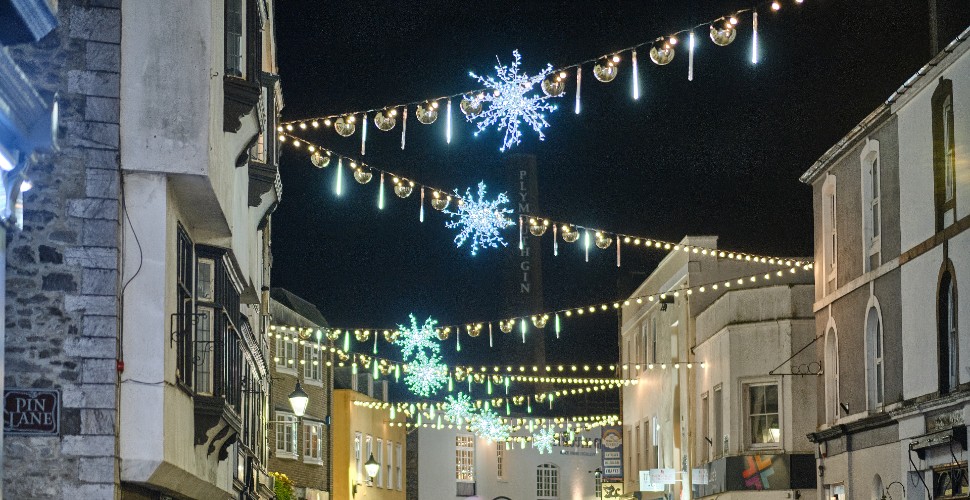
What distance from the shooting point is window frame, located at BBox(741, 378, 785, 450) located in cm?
3522

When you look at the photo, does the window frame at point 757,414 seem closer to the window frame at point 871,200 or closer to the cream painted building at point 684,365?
the cream painted building at point 684,365

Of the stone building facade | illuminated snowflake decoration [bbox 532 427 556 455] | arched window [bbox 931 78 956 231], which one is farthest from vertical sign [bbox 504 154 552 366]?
arched window [bbox 931 78 956 231]

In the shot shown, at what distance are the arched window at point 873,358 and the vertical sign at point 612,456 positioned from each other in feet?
81.6

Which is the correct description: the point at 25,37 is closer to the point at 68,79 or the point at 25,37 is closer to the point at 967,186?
the point at 68,79

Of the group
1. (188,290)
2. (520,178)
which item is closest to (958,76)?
(188,290)

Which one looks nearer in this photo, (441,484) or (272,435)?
(272,435)

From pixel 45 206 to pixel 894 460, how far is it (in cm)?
1593

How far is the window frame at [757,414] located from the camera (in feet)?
116

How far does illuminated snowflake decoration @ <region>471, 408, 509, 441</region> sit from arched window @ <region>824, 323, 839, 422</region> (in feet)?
127

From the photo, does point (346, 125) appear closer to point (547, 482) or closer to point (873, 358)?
point (873, 358)

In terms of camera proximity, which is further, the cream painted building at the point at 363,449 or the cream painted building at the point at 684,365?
the cream painted building at the point at 363,449

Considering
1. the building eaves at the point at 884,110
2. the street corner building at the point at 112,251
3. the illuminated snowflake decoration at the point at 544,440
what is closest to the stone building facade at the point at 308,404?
the illuminated snowflake decoration at the point at 544,440

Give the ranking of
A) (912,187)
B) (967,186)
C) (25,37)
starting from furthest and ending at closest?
1. (912,187)
2. (967,186)
3. (25,37)

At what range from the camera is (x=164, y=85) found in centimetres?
1638
